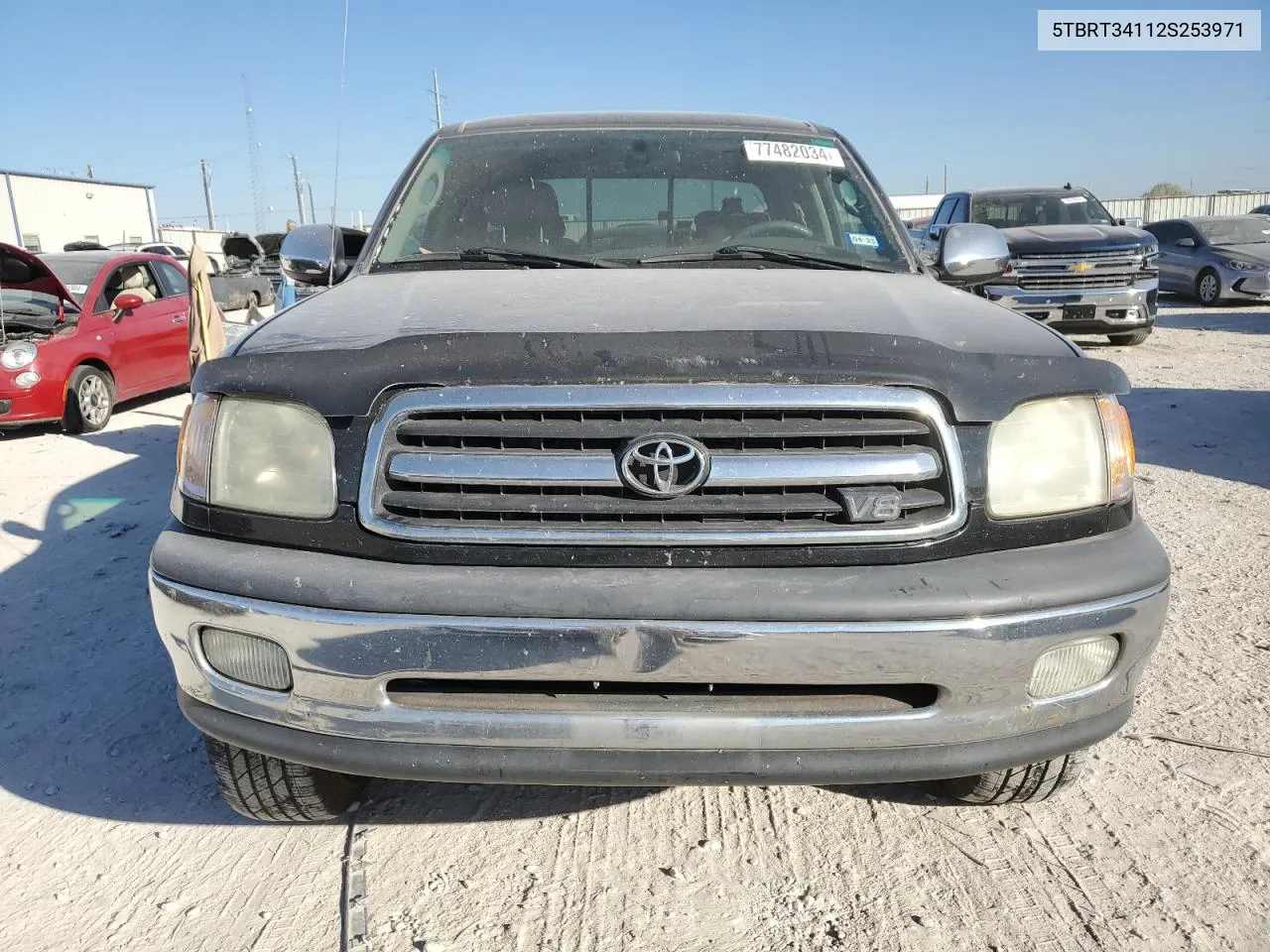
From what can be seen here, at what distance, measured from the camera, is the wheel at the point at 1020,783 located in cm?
238

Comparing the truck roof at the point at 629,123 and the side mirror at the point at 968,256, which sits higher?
A: the truck roof at the point at 629,123

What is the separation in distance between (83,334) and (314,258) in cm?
606

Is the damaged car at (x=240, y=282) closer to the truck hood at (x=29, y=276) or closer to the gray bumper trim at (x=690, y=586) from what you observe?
the truck hood at (x=29, y=276)

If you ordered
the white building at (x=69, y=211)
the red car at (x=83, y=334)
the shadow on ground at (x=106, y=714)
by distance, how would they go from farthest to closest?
the white building at (x=69, y=211), the red car at (x=83, y=334), the shadow on ground at (x=106, y=714)

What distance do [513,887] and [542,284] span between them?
155cm

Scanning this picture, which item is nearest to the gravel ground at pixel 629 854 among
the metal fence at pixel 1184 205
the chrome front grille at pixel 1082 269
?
the chrome front grille at pixel 1082 269

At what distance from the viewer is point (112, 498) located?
5.81m

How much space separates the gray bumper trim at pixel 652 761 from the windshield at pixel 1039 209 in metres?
11.4

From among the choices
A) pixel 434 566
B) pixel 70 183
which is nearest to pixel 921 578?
pixel 434 566

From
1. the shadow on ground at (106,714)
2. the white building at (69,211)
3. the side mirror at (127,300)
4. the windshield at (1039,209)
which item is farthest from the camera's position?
the white building at (69,211)

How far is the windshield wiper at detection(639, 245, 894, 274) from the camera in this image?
3021 mm

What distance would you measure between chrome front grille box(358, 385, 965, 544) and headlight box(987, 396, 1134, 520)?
0.37ft

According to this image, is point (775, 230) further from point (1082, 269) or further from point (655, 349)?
point (1082, 269)

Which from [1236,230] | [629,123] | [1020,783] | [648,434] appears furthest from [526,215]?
[1236,230]
